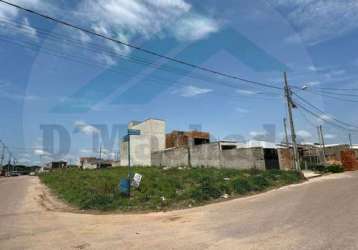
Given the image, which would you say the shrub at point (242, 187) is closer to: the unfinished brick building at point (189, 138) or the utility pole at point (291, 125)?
the utility pole at point (291, 125)

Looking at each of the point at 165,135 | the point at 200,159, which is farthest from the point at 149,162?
the point at 200,159

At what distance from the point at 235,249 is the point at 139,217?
527 cm

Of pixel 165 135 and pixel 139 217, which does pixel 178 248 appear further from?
pixel 165 135

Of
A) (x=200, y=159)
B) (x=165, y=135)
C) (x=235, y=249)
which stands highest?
(x=165, y=135)

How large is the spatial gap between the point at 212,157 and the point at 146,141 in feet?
61.4

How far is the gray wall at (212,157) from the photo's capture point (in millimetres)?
32406

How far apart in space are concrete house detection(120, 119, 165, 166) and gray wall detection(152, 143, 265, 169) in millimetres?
2630

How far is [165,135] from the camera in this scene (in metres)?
57.5

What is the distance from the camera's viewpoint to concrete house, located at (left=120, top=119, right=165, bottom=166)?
53.7 metres

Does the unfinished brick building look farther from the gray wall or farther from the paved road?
the paved road

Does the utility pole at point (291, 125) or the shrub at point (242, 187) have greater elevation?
the utility pole at point (291, 125)

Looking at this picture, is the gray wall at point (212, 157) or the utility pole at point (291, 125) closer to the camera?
the utility pole at point (291, 125)

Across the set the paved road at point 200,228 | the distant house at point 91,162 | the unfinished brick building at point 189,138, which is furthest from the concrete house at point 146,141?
the paved road at point 200,228

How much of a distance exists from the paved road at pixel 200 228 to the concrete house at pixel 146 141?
137 feet
